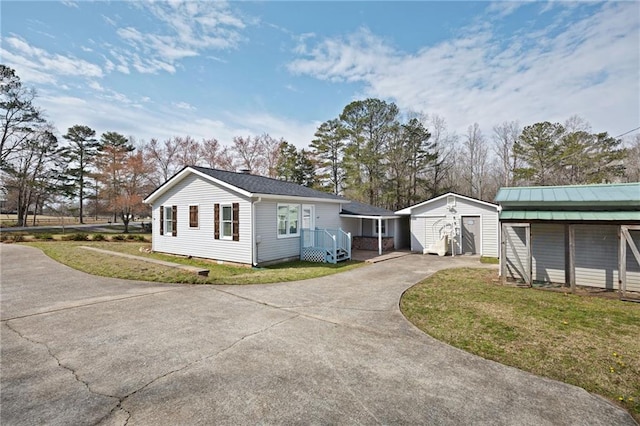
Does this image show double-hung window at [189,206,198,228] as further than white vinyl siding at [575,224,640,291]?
Yes

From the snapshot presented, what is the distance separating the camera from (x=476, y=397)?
312 cm

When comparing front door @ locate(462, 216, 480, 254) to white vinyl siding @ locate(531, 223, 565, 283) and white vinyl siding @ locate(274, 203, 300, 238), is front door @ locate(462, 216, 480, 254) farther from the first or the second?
white vinyl siding @ locate(274, 203, 300, 238)

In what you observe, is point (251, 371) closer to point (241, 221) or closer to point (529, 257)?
point (529, 257)

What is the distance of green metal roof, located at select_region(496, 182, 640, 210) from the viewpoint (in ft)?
25.2

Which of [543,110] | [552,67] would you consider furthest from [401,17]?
[543,110]

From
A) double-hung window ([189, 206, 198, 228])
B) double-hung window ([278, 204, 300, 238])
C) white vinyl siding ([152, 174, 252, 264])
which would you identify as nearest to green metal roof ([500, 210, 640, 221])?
double-hung window ([278, 204, 300, 238])

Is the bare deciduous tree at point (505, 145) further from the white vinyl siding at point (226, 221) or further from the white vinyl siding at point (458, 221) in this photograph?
the white vinyl siding at point (226, 221)

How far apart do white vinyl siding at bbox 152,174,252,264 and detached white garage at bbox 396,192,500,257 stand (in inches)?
380

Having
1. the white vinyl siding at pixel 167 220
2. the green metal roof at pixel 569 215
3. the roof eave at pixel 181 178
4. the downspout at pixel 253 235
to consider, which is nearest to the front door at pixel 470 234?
the green metal roof at pixel 569 215

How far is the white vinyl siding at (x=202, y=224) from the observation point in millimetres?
11656

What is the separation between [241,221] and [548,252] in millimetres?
10606

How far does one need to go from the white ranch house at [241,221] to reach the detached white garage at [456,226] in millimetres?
3150

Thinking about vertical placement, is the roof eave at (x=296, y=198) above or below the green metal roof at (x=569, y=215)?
above

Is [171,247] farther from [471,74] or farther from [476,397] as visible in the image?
[471,74]
